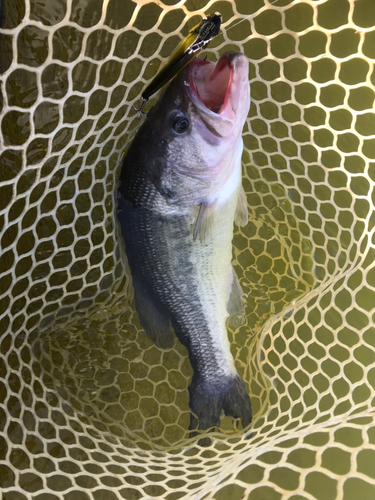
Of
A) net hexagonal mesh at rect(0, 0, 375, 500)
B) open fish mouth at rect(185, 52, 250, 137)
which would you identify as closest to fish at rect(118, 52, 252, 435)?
open fish mouth at rect(185, 52, 250, 137)

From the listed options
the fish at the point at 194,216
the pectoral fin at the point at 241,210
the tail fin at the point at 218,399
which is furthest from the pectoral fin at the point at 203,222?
the tail fin at the point at 218,399

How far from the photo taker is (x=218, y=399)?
1.54 m

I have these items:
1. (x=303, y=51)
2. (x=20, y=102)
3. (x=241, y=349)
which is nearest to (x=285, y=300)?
(x=241, y=349)

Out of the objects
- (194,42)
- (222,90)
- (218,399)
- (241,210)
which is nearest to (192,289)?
(241,210)

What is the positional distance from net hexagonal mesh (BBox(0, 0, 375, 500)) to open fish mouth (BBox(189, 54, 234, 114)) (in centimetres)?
35

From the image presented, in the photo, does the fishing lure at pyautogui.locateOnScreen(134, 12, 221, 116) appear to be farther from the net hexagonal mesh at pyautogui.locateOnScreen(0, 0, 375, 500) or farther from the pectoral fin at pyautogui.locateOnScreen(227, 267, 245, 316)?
the pectoral fin at pyautogui.locateOnScreen(227, 267, 245, 316)

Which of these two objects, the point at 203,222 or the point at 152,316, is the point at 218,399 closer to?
the point at 152,316

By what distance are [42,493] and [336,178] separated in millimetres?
1876

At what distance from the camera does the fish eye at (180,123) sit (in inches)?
46.3

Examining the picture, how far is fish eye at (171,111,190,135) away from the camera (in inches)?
46.3

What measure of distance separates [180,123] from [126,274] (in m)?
0.80

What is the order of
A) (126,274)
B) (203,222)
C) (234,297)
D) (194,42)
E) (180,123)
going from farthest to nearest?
(126,274)
(234,297)
(203,222)
(180,123)
(194,42)

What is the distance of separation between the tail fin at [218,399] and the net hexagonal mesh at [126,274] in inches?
5.7

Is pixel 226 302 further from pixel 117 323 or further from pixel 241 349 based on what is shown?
pixel 117 323
